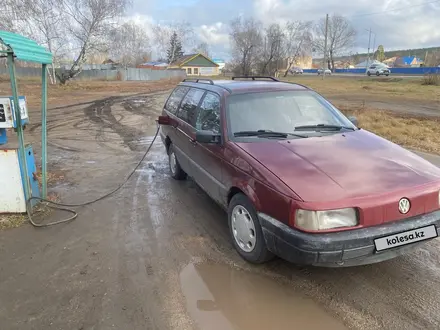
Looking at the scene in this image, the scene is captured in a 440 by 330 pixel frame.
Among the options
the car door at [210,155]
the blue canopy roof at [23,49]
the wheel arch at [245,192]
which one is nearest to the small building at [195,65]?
the blue canopy roof at [23,49]

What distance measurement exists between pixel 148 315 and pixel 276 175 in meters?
1.52

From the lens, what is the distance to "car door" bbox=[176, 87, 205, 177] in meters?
5.07

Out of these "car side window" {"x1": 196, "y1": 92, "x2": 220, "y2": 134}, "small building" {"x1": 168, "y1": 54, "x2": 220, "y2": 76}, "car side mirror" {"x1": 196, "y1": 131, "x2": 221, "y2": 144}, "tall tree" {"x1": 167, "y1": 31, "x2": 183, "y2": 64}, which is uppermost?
"tall tree" {"x1": 167, "y1": 31, "x2": 183, "y2": 64}

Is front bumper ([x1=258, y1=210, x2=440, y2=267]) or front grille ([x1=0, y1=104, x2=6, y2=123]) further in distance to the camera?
front grille ([x1=0, y1=104, x2=6, y2=123])

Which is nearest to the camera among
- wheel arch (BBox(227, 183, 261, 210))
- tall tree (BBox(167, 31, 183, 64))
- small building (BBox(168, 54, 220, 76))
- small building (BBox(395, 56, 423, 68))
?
wheel arch (BBox(227, 183, 261, 210))

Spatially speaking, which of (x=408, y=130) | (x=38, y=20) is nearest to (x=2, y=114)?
(x=408, y=130)

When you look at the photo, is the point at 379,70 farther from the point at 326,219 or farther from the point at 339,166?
the point at 326,219

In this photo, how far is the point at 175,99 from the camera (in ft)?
20.6

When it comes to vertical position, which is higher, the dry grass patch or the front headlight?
the front headlight

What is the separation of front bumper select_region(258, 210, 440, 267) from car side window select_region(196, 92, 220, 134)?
1.64 meters

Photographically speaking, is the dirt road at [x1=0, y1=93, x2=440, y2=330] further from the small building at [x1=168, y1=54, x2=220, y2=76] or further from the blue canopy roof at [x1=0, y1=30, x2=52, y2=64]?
the small building at [x1=168, y1=54, x2=220, y2=76]

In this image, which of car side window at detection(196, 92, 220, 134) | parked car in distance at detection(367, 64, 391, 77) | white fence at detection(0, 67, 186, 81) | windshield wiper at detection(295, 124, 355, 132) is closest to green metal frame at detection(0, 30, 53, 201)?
car side window at detection(196, 92, 220, 134)

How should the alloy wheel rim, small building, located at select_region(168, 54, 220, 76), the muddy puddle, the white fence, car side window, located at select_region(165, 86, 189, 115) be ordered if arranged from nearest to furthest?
the muddy puddle → the alloy wheel rim → car side window, located at select_region(165, 86, 189, 115) → the white fence → small building, located at select_region(168, 54, 220, 76)

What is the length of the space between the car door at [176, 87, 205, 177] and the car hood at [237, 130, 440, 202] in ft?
4.88
